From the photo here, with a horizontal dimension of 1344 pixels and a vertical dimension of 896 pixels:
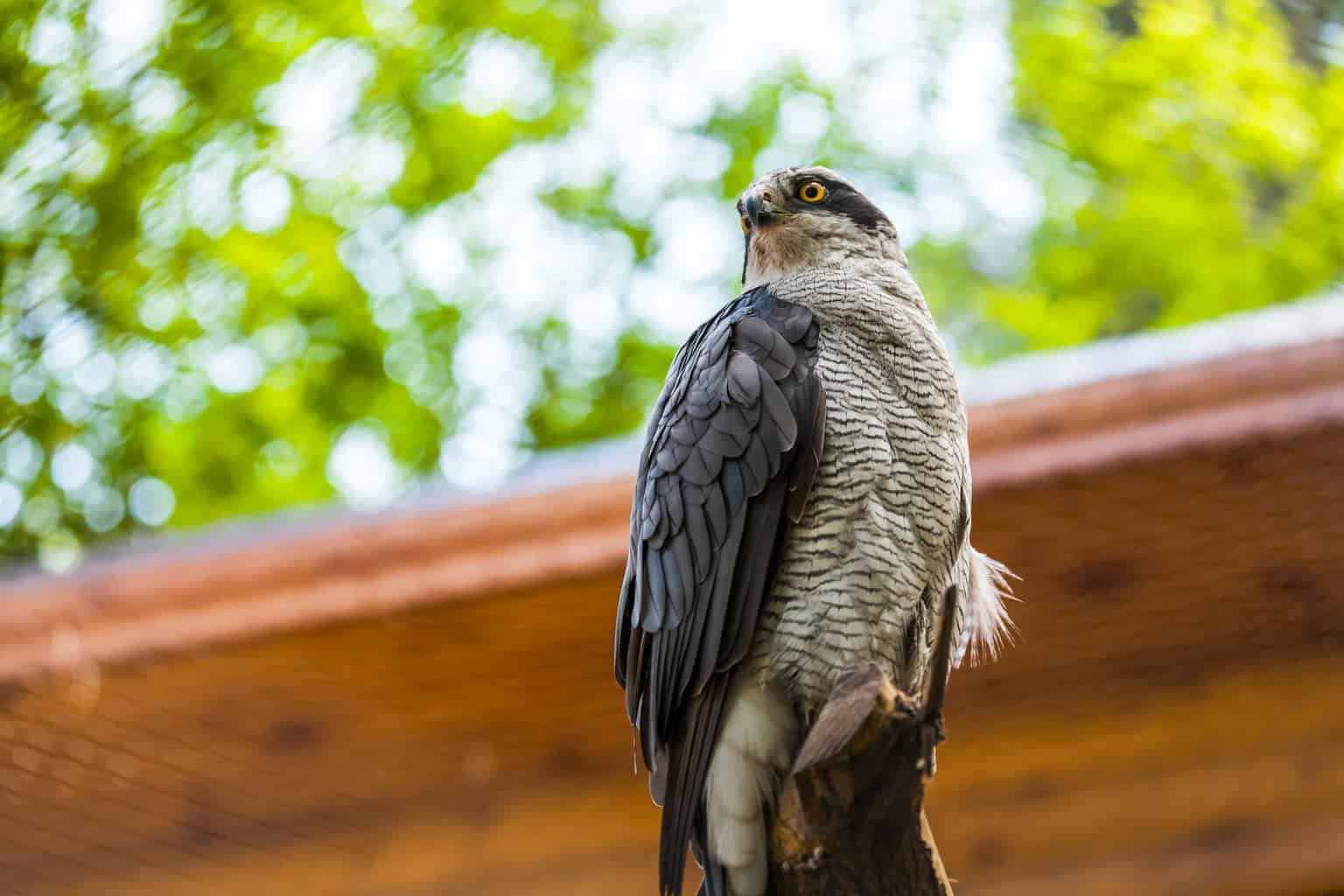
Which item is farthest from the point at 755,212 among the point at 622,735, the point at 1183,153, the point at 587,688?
the point at 1183,153

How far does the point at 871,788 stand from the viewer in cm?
186

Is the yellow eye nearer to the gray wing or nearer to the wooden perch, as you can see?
the gray wing

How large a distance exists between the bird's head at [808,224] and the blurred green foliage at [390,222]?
282cm

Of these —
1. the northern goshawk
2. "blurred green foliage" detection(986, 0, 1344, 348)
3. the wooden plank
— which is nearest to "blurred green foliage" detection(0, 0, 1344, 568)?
"blurred green foliage" detection(986, 0, 1344, 348)

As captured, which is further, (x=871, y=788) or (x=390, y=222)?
(x=390, y=222)

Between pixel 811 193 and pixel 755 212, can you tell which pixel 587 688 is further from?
pixel 811 193

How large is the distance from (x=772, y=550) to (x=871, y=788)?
2.17 ft

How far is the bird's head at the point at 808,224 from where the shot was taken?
313 centimetres

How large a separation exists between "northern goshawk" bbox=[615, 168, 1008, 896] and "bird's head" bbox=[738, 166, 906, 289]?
486mm

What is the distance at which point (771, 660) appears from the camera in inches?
94.7

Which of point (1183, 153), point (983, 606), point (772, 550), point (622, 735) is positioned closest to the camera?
point (772, 550)

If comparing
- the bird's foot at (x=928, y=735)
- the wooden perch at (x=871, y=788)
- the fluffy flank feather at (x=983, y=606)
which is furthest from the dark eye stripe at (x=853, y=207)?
the bird's foot at (x=928, y=735)

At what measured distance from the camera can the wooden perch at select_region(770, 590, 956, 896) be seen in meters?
1.83

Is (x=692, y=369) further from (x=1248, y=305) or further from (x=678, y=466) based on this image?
(x=1248, y=305)
